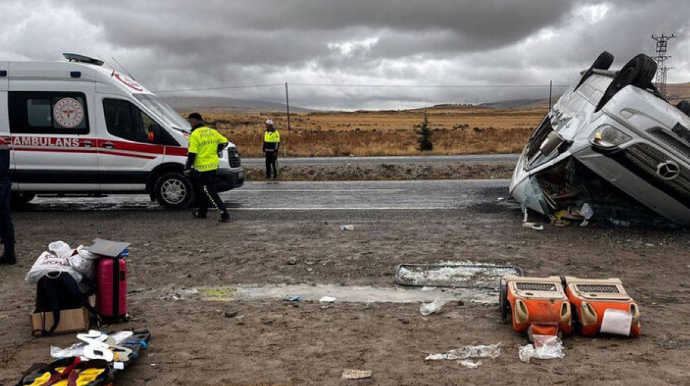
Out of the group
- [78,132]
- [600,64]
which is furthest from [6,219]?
[600,64]

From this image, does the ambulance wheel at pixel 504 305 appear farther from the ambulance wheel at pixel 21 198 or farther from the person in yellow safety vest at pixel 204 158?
the ambulance wheel at pixel 21 198

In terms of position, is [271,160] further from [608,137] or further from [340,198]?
[608,137]

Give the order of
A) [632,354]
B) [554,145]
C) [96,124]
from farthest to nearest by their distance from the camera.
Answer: [96,124]
[554,145]
[632,354]

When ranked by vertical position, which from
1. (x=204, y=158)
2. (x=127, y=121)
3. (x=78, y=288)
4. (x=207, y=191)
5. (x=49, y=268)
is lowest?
(x=78, y=288)

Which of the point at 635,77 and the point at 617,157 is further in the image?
the point at 635,77

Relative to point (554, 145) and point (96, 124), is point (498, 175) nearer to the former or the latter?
point (554, 145)

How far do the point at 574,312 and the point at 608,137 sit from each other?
3.83 metres

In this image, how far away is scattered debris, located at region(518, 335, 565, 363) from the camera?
12.7 feet

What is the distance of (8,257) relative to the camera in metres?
6.62

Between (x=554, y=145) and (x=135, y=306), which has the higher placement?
(x=554, y=145)

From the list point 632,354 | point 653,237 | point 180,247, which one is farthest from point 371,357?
point 653,237

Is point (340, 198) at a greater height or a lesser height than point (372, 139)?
lesser

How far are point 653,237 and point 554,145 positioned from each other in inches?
70.3

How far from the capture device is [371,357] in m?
3.90
